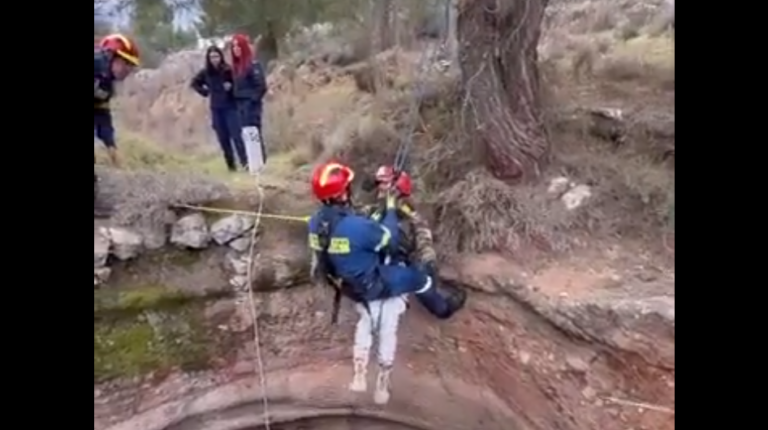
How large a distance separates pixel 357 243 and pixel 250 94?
4.22ft

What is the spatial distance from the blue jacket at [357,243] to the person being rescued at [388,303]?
0.25 ft

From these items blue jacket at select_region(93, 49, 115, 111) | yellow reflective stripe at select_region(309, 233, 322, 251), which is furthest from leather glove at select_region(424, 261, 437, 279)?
blue jacket at select_region(93, 49, 115, 111)

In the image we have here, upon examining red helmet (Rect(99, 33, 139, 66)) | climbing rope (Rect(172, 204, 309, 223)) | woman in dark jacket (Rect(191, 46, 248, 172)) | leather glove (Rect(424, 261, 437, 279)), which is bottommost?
leather glove (Rect(424, 261, 437, 279))

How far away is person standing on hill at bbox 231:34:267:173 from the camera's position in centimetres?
452

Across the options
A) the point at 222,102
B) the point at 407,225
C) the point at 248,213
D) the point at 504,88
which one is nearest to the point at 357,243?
the point at 407,225

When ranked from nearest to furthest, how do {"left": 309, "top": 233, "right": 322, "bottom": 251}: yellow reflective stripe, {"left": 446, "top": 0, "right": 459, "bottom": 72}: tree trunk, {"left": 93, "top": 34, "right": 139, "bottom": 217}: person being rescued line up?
{"left": 309, "top": 233, "right": 322, "bottom": 251}: yellow reflective stripe → {"left": 93, "top": 34, "right": 139, "bottom": 217}: person being rescued → {"left": 446, "top": 0, "right": 459, "bottom": 72}: tree trunk

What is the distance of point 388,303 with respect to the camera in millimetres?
4062

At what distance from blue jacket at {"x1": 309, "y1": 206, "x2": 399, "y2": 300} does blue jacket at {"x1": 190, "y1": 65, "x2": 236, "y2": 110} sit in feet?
3.43

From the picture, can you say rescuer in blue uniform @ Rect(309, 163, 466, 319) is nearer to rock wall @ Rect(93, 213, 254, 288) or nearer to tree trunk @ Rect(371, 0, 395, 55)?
rock wall @ Rect(93, 213, 254, 288)

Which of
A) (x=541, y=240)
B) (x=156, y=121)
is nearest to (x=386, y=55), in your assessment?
(x=156, y=121)

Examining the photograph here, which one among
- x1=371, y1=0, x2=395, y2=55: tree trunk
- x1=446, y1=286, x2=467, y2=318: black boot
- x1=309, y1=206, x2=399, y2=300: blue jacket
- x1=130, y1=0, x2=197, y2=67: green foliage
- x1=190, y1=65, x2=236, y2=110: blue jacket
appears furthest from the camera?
x1=371, y1=0, x2=395, y2=55: tree trunk

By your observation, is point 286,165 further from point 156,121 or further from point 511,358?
point 511,358

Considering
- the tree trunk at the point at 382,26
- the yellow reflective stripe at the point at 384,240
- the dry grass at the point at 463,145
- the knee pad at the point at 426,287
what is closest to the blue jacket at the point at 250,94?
the dry grass at the point at 463,145

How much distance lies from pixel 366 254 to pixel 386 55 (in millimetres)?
2071
